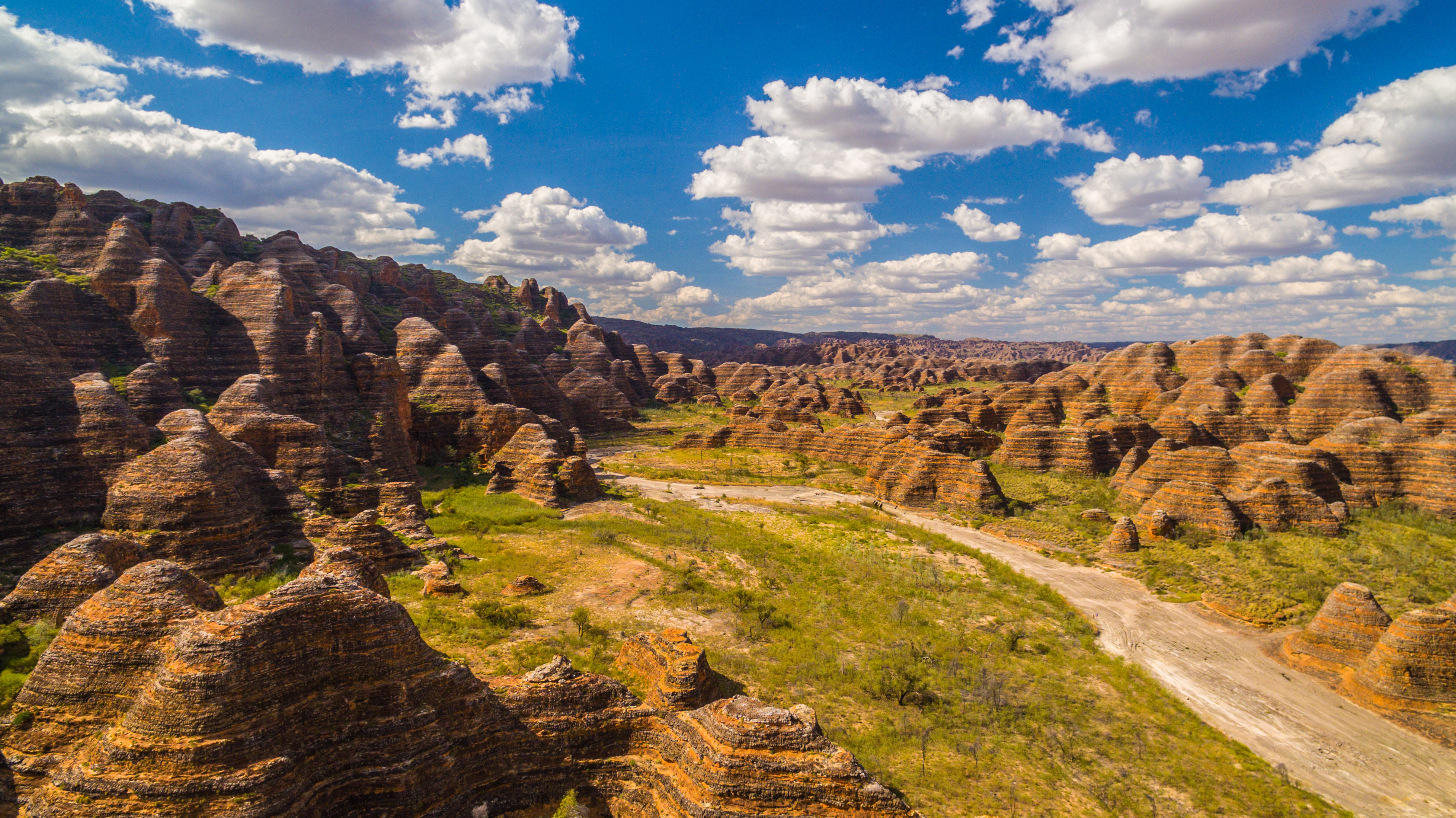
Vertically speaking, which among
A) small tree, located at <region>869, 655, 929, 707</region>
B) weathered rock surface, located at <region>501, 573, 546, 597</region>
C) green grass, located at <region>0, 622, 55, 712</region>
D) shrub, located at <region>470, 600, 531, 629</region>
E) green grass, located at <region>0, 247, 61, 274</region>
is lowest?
small tree, located at <region>869, 655, 929, 707</region>

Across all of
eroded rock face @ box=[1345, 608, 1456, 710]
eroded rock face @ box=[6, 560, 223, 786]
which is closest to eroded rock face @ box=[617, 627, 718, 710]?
eroded rock face @ box=[6, 560, 223, 786]

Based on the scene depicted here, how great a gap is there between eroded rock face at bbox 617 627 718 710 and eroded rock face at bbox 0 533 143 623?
45.8 ft

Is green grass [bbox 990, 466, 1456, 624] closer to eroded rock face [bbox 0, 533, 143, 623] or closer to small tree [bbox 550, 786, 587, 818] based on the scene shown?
small tree [bbox 550, 786, 587, 818]

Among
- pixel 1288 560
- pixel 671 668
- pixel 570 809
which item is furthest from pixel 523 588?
pixel 1288 560

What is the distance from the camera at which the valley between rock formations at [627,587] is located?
11312 mm

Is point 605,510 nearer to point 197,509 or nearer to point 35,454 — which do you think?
point 197,509

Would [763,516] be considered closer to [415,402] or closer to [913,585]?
[913,585]

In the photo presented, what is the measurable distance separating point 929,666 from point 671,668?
11652mm

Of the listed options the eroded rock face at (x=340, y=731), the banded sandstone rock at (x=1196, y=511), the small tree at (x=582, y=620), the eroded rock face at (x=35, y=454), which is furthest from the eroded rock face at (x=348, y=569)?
the banded sandstone rock at (x=1196, y=511)

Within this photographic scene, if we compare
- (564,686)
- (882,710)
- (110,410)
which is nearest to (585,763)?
(564,686)

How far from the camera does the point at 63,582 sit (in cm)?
1512

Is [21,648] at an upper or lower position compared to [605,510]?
upper

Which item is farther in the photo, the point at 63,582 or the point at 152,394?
the point at 152,394

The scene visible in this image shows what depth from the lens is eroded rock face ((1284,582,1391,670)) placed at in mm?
21531
